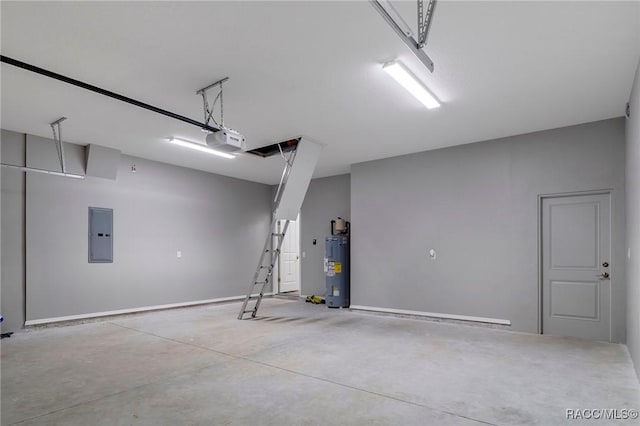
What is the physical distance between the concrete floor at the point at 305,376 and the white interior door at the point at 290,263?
4.58 meters

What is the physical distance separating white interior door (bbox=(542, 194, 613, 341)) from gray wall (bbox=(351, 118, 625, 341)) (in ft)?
0.50

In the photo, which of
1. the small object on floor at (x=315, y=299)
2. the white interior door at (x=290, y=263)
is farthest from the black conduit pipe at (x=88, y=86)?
the white interior door at (x=290, y=263)

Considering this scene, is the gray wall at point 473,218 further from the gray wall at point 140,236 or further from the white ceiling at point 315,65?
the gray wall at point 140,236

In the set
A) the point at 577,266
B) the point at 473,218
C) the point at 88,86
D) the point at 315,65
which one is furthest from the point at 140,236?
the point at 577,266

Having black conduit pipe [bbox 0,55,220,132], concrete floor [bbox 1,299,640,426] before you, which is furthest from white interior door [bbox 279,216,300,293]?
black conduit pipe [bbox 0,55,220,132]

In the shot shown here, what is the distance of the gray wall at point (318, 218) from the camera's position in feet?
30.4

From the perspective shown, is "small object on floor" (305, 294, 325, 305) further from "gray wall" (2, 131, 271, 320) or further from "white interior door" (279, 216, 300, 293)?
"gray wall" (2, 131, 271, 320)

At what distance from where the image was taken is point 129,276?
24.0 feet

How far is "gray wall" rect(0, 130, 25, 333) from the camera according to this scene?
5.81m

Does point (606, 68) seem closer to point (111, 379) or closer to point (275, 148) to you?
point (275, 148)

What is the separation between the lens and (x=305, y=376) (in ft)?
12.6

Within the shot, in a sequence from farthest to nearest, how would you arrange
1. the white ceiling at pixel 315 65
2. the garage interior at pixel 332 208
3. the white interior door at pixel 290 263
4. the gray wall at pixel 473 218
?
the white interior door at pixel 290 263 → the gray wall at pixel 473 218 → the garage interior at pixel 332 208 → the white ceiling at pixel 315 65

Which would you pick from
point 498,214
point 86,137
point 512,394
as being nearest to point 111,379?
point 512,394

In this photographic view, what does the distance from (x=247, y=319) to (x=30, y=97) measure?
477cm
